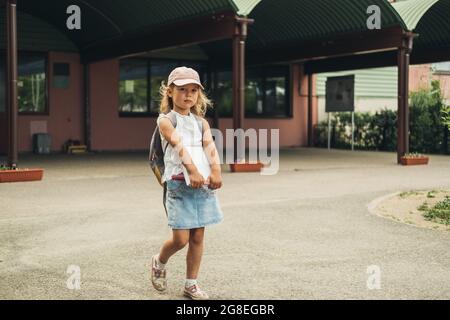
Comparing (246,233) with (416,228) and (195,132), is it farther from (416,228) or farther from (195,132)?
(195,132)

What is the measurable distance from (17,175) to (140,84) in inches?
460

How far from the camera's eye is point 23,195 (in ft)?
36.1

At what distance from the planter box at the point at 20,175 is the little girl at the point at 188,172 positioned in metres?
8.58

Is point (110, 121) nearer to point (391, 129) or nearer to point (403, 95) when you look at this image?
point (391, 129)

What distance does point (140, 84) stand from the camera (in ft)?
79.5

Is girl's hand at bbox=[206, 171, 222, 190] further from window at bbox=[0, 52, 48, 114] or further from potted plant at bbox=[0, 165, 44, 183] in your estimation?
window at bbox=[0, 52, 48, 114]

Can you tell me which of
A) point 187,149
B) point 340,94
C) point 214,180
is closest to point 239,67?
point 340,94

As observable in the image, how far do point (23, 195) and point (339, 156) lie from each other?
12.6 metres

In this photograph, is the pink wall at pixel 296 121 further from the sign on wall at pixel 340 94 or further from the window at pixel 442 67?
the window at pixel 442 67

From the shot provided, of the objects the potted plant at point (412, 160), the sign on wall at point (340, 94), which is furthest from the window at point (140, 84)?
the potted plant at point (412, 160)

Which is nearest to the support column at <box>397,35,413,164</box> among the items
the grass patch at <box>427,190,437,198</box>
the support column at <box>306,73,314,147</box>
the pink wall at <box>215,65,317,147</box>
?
the grass patch at <box>427,190,437,198</box>

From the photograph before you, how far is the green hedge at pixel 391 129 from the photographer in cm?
2265

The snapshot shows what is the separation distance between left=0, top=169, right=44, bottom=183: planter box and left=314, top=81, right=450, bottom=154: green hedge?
40.2 ft

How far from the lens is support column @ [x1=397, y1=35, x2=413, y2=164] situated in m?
18.0
